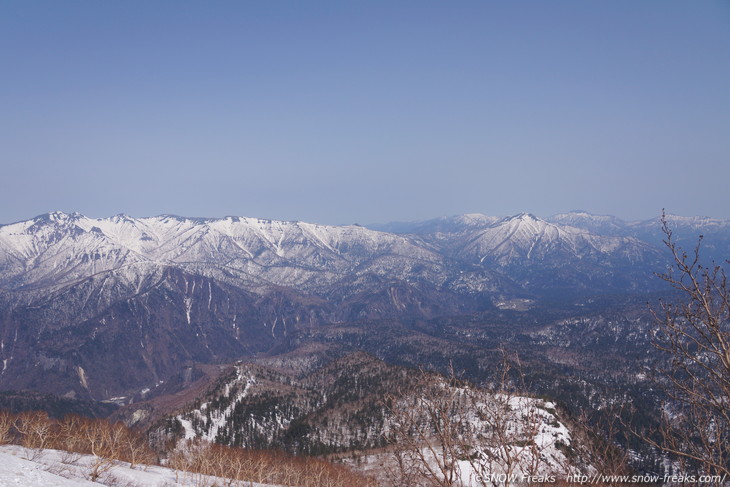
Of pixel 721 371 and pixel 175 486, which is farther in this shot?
pixel 175 486

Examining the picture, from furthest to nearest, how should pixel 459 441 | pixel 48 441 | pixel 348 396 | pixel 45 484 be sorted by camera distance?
pixel 348 396
pixel 48 441
pixel 45 484
pixel 459 441

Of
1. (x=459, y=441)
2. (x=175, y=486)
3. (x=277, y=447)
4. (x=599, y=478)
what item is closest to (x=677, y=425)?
(x=599, y=478)

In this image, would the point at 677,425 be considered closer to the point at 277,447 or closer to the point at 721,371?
the point at 721,371

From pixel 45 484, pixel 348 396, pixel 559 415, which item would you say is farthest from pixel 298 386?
pixel 45 484

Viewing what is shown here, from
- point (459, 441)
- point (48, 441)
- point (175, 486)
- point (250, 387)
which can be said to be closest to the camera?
point (459, 441)

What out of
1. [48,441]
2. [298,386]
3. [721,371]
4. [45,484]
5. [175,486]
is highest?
[721,371]

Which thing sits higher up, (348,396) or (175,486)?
(175,486)

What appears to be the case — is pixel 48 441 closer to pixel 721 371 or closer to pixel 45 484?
pixel 45 484
